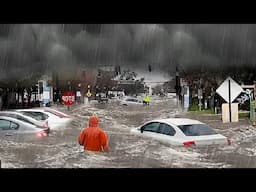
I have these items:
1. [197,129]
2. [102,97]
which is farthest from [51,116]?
[197,129]

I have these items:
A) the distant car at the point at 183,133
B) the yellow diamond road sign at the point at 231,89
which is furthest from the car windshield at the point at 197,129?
the yellow diamond road sign at the point at 231,89

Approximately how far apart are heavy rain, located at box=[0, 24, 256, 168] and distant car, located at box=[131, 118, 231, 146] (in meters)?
0.04

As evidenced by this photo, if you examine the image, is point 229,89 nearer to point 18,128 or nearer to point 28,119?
point 28,119

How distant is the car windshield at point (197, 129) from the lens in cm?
567

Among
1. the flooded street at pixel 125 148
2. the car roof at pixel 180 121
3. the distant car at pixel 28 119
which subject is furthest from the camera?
the distant car at pixel 28 119

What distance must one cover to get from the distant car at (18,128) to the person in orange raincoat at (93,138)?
0.48 m

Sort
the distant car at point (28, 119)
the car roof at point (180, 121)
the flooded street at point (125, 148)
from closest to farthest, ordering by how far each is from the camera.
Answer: the flooded street at point (125, 148) → the car roof at point (180, 121) → the distant car at point (28, 119)

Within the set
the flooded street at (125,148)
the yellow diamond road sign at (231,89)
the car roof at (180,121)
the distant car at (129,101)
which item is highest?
the yellow diamond road sign at (231,89)

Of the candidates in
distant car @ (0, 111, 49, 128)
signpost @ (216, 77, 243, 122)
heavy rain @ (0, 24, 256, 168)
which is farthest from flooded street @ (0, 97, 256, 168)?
signpost @ (216, 77, 243, 122)

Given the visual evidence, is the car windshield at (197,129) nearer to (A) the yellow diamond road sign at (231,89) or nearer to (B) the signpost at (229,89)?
(B) the signpost at (229,89)
